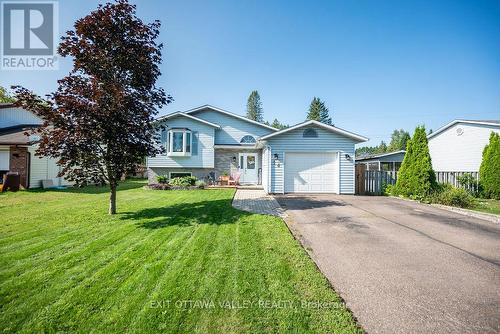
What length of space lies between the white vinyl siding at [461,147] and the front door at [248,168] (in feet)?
51.4

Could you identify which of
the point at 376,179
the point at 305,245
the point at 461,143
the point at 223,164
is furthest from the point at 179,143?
the point at 461,143

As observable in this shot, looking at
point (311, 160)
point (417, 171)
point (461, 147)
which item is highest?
point (461, 147)

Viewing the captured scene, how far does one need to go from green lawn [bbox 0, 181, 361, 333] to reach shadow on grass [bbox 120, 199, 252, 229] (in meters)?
0.50

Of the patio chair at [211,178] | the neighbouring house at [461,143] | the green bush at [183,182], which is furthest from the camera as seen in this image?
the patio chair at [211,178]

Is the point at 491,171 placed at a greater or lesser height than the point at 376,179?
greater

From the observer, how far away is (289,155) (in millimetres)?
12867

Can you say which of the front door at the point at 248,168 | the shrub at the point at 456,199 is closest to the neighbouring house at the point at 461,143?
the shrub at the point at 456,199

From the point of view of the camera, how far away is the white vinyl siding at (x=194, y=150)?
671 inches

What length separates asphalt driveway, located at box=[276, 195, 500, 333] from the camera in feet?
8.13

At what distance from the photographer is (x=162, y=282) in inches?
123

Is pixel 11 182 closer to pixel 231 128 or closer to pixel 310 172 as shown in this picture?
pixel 231 128

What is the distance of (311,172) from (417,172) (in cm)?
519

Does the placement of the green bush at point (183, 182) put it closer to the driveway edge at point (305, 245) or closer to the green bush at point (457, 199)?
the driveway edge at point (305, 245)

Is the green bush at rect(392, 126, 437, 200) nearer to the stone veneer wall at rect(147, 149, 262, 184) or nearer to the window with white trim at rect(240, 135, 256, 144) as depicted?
the stone veneer wall at rect(147, 149, 262, 184)
